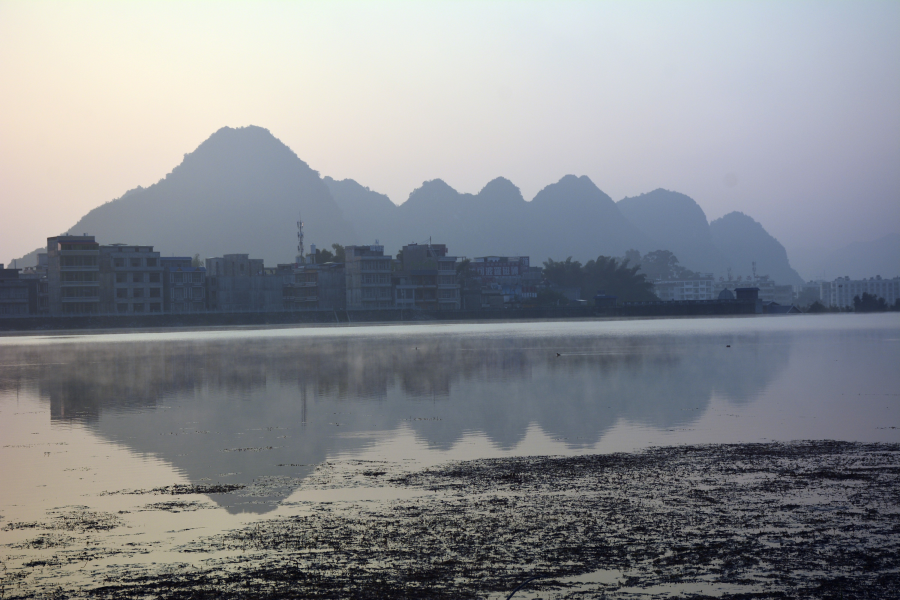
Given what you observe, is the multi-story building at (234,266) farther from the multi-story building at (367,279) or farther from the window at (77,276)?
the window at (77,276)

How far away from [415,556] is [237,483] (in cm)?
600

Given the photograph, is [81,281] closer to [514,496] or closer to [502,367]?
[502,367]

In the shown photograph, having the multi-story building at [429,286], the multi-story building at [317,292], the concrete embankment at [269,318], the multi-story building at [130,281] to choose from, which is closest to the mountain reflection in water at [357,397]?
the concrete embankment at [269,318]

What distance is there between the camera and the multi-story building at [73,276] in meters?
136

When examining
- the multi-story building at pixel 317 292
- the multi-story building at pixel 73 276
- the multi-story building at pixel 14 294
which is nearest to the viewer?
the multi-story building at pixel 73 276

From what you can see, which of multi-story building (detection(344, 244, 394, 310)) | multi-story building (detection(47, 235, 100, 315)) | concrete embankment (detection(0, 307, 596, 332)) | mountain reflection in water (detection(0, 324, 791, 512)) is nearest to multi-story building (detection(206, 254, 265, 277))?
concrete embankment (detection(0, 307, 596, 332))

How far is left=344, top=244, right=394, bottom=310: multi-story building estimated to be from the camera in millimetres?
164750

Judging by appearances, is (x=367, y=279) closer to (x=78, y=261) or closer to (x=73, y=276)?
(x=78, y=261)

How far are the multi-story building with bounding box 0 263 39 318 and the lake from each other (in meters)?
103

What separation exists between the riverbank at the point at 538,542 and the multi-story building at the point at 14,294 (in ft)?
454

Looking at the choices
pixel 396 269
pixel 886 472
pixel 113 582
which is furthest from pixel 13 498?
pixel 396 269

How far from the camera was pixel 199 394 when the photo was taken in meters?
32.3

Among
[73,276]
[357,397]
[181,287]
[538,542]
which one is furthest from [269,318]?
[538,542]

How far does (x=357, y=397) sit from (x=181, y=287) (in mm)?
129047
